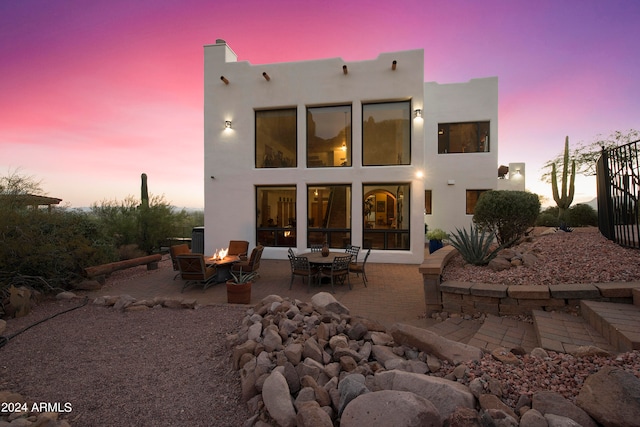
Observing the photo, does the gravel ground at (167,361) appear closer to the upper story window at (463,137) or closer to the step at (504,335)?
the step at (504,335)

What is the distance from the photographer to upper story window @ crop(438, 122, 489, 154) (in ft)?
41.9

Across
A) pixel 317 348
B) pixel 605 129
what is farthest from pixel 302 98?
pixel 605 129

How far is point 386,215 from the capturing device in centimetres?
987

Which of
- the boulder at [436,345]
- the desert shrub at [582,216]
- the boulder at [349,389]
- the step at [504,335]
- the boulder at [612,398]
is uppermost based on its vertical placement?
the desert shrub at [582,216]

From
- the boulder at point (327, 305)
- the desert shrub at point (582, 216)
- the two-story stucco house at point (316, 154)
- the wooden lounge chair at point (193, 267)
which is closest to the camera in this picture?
the boulder at point (327, 305)

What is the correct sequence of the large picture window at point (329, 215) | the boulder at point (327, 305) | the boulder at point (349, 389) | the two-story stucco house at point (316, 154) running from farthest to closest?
1. the large picture window at point (329, 215)
2. the two-story stucco house at point (316, 154)
3. the boulder at point (327, 305)
4. the boulder at point (349, 389)

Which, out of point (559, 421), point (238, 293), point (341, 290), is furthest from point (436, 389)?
point (341, 290)

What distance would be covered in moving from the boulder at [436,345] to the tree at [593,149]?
24.9 metres

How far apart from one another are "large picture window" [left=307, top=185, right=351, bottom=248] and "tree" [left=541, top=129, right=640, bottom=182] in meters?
20.1

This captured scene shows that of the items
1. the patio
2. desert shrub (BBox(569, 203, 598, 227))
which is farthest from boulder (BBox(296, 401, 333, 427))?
desert shrub (BBox(569, 203, 598, 227))

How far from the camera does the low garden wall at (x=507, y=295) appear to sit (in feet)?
11.0

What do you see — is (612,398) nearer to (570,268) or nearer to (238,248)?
(570,268)

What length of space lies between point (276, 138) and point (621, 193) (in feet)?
30.5

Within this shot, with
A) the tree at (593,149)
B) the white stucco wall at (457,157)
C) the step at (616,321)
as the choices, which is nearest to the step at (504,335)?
the step at (616,321)
